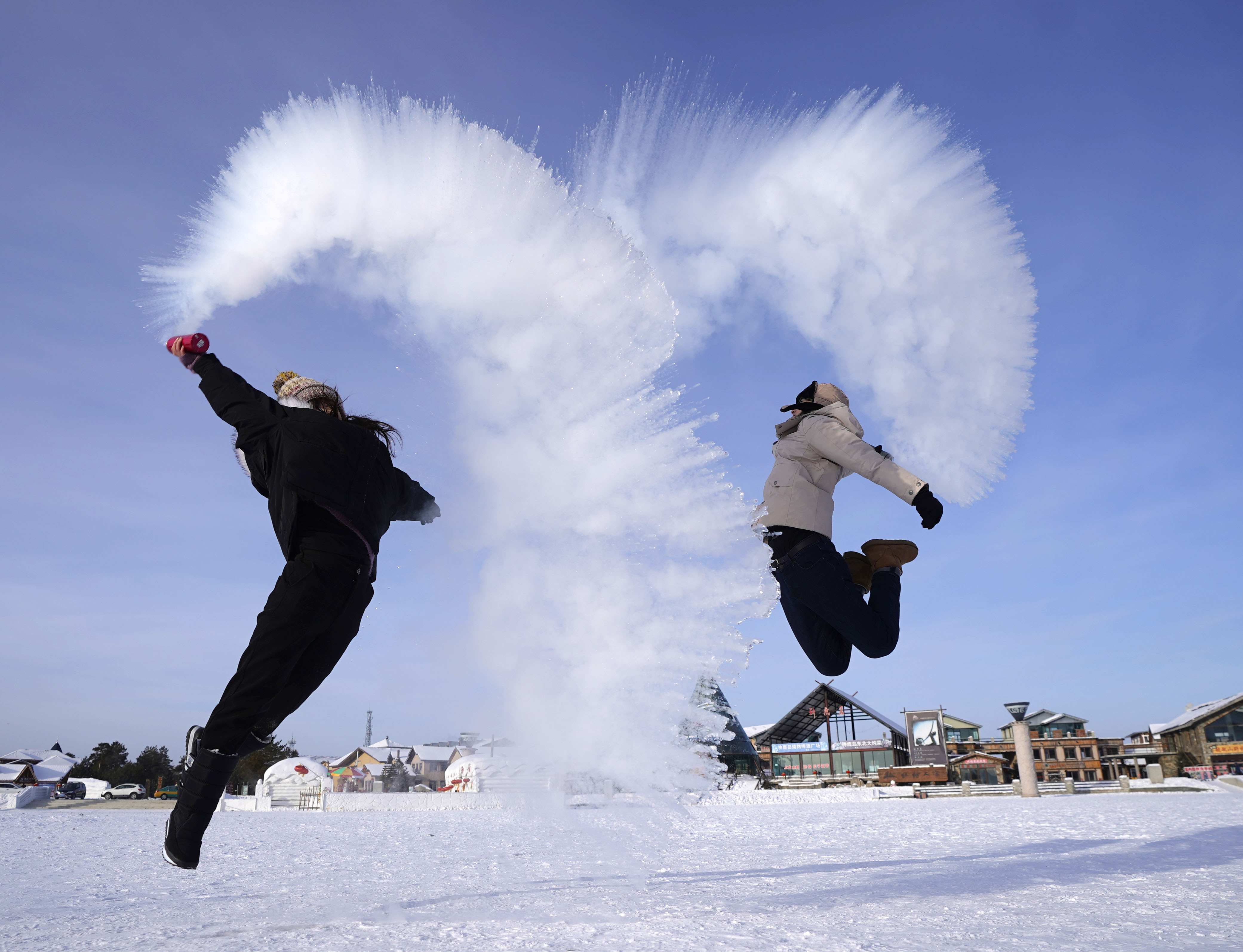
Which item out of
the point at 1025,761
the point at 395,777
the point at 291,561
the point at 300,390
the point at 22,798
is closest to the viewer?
the point at 291,561

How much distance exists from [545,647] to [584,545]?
2.28ft

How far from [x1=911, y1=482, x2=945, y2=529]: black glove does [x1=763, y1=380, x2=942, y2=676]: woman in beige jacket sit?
71mm

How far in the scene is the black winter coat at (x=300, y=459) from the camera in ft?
10.8

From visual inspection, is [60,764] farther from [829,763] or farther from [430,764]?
[829,763]

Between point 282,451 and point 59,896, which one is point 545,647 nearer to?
point 282,451

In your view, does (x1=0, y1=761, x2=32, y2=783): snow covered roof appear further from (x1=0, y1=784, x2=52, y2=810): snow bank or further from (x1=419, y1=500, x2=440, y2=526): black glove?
(x1=419, y1=500, x2=440, y2=526): black glove

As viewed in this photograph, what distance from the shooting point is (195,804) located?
123 inches

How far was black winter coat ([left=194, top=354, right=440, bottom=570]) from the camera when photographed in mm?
3279

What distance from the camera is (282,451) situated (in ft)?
10.9

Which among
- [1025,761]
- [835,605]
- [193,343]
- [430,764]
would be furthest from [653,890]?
[430,764]

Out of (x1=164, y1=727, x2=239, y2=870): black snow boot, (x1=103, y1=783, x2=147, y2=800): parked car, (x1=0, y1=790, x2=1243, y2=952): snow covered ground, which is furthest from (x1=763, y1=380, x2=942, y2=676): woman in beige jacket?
(x1=103, y1=783, x2=147, y2=800): parked car

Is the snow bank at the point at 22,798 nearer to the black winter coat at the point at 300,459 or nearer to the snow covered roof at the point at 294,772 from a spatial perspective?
the snow covered roof at the point at 294,772

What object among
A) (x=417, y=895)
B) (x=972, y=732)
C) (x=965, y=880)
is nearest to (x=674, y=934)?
(x=417, y=895)

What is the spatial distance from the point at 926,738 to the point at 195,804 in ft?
148
